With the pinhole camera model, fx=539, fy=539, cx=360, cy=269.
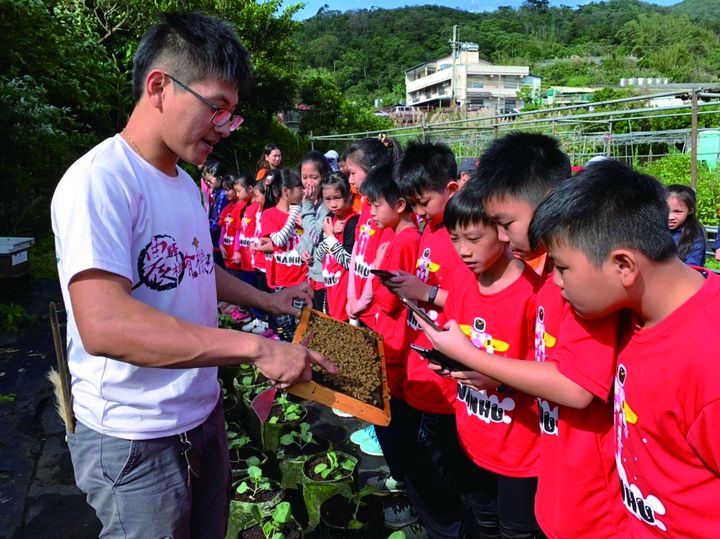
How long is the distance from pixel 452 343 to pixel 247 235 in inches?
232

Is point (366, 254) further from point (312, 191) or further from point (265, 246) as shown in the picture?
point (265, 246)

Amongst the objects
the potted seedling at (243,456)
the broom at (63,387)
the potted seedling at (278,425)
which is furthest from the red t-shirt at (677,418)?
the potted seedling at (278,425)

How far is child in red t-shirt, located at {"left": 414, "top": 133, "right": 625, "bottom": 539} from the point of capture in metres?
1.88

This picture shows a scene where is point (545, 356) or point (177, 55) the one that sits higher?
point (177, 55)

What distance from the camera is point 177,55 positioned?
1962mm

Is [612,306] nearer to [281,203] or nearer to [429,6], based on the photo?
[281,203]

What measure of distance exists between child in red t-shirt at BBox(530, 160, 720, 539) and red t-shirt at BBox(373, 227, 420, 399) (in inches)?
70.3

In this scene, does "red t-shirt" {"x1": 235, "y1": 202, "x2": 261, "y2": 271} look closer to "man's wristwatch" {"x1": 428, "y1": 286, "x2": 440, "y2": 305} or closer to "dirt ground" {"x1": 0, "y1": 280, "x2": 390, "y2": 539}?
"dirt ground" {"x1": 0, "y1": 280, "x2": 390, "y2": 539}

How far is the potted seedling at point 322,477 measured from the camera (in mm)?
3391

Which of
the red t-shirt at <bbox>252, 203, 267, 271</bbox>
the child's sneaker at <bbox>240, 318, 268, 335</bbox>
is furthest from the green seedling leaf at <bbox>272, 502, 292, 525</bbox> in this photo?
the child's sneaker at <bbox>240, 318, 268, 335</bbox>

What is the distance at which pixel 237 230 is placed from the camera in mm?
8055

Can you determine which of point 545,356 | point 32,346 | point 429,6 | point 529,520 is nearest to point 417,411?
point 529,520

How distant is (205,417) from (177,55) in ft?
4.53

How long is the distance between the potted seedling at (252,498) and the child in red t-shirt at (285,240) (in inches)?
117
